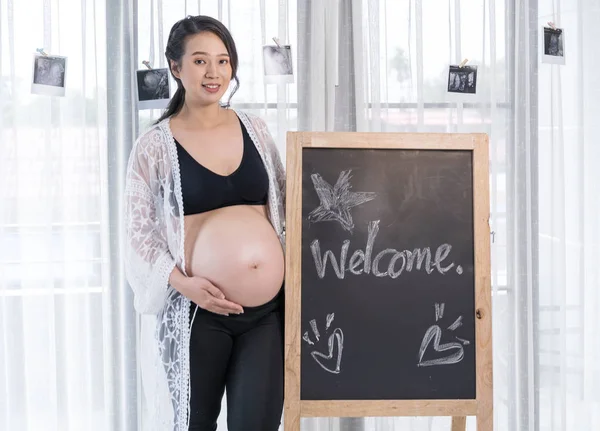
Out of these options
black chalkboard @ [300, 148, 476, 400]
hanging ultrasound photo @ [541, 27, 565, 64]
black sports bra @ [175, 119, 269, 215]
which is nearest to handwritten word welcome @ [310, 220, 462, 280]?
black chalkboard @ [300, 148, 476, 400]

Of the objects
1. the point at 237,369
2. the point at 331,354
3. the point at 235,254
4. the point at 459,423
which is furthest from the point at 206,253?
the point at 459,423

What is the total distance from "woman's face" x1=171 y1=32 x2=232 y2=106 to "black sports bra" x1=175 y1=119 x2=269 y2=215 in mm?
139

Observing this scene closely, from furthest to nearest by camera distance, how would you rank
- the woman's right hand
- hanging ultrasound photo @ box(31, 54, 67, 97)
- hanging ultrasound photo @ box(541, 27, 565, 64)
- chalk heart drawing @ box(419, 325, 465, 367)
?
hanging ultrasound photo @ box(541, 27, 565, 64) → hanging ultrasound photo @ box(31, 54, 67, 97) → chalk heart drawing @ box(419, 325, 465, 367) → the woman's right hand

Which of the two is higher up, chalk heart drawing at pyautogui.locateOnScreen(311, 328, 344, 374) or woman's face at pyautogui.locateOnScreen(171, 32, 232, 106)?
woman's face at pyautogui.locateOnScreen(171, 32, 232, 106)

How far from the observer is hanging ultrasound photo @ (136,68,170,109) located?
2115 millimetres

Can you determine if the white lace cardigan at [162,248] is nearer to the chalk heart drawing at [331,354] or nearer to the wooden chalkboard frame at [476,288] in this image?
the wooden chalkboard frame at [476,288]

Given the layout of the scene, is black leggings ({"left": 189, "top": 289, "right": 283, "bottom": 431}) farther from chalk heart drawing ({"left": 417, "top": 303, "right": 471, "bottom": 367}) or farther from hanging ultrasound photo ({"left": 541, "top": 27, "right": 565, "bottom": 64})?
hanging ultrasound photo ({"left": 541, "top": 27, "right": 565, "bottom": 64})

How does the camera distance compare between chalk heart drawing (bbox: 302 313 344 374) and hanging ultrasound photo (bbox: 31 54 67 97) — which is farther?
hanging ultrasound photo (bbox: 31 54 67 97)

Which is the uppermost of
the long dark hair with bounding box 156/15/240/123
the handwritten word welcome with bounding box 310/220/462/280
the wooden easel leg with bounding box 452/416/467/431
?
the long dark hair with bounding box 156/15/240/123

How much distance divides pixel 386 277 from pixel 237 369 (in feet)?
1.38

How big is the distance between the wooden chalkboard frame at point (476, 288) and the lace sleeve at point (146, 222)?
30 centimetres

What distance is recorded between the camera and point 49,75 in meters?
2.11

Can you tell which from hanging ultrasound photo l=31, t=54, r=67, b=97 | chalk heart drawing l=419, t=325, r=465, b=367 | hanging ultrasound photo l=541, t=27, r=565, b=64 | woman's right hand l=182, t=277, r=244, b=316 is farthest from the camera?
hanging ultrasound photo l=541, t=27, r=565, b=64

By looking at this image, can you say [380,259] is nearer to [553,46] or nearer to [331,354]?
[331,354]
